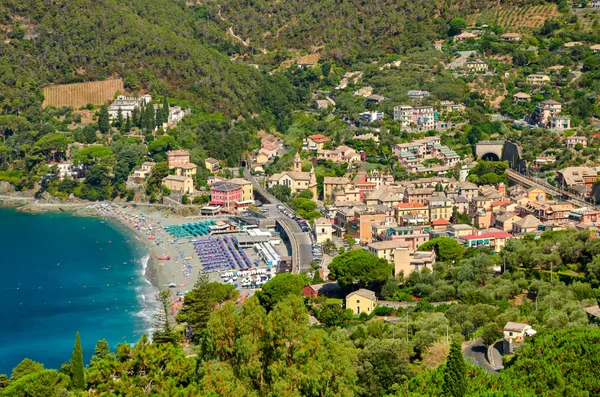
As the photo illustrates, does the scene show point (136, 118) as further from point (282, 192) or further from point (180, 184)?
point (282, 192)

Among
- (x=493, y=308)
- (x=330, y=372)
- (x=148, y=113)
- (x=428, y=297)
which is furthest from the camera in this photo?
(x=148, y=113)

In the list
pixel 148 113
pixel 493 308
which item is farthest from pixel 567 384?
pixel 148 113

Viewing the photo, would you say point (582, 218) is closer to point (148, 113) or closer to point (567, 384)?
point (567, 384)

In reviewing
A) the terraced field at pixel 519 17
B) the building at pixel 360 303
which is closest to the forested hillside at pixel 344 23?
the terraced field at pixel 519 17

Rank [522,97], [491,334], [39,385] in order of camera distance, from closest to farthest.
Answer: [39,385]
[491,334]
[522,97]

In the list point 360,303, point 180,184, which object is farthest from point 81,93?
point 360,303
